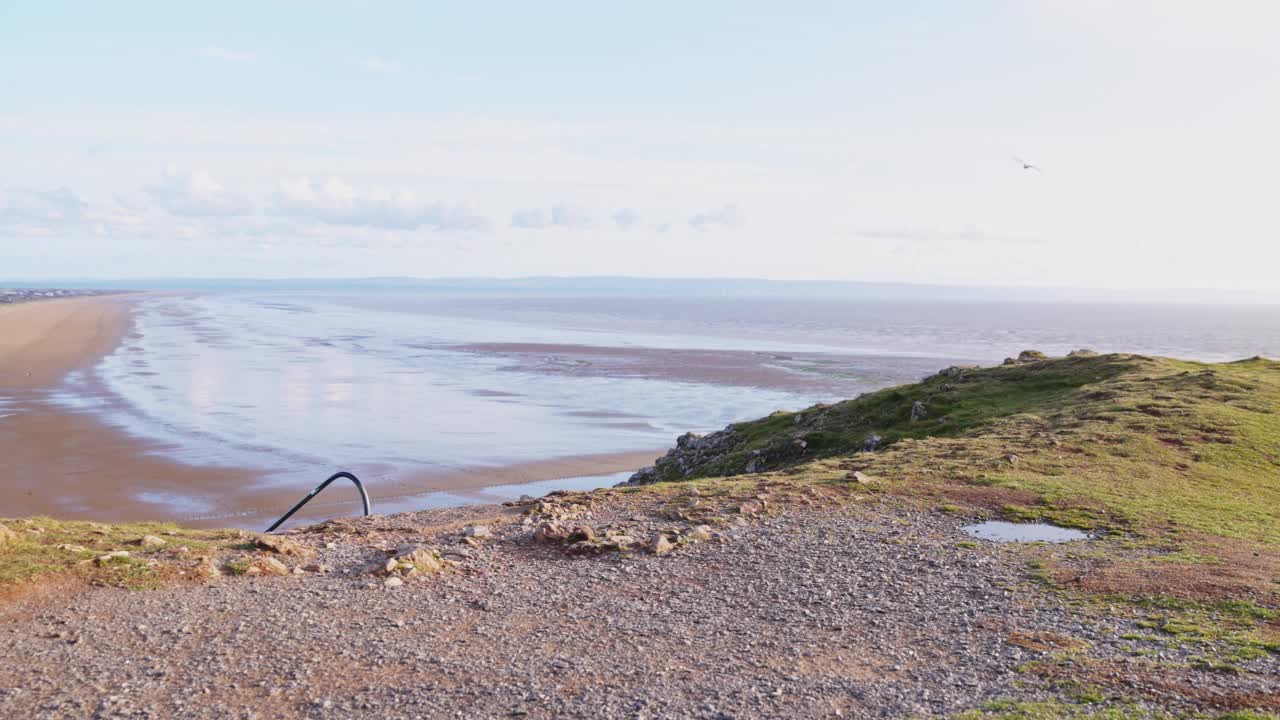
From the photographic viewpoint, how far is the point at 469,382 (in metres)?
59.3

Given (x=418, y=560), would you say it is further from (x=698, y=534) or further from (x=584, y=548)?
(x=698, y=534)

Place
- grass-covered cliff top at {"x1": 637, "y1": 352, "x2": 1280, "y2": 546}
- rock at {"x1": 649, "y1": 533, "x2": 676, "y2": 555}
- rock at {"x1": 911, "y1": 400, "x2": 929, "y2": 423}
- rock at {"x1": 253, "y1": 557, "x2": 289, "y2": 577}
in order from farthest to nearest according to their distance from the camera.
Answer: rock at {"x1": 911, "y1": 400, "x2": 929, "y2": 423}, grass-covered cliff top at {"x1": 637, "y1": 352, "x2": 1280, "y2": 546}, rock at {"x1": 649, "y1": 533, "x2": 676, "y2": 555}, rock at {"x1": 253, "y1": 557, "x2": 289, "y2": 577}

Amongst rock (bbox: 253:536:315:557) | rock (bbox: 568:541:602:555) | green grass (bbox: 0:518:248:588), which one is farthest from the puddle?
green grass (bbox: 0:518:248:588)

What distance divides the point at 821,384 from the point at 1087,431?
3864 cm

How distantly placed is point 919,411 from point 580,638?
1801cm

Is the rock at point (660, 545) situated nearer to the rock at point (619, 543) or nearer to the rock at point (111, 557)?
the rock at point (619, 543)

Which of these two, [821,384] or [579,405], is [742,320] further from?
[579,405]

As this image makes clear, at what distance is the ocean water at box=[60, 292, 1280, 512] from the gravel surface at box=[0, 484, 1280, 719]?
16.3 metres

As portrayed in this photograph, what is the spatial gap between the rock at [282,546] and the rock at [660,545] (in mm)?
5025

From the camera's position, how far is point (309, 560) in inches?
555

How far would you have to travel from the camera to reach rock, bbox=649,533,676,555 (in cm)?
1482

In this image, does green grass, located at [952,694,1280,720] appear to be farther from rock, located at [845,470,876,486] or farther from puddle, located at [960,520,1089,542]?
rock, located at [845,470,876,486]

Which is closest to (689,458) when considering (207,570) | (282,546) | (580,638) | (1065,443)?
(1065,443)

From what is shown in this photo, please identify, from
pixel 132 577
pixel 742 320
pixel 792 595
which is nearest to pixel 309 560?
pixel 132 577
